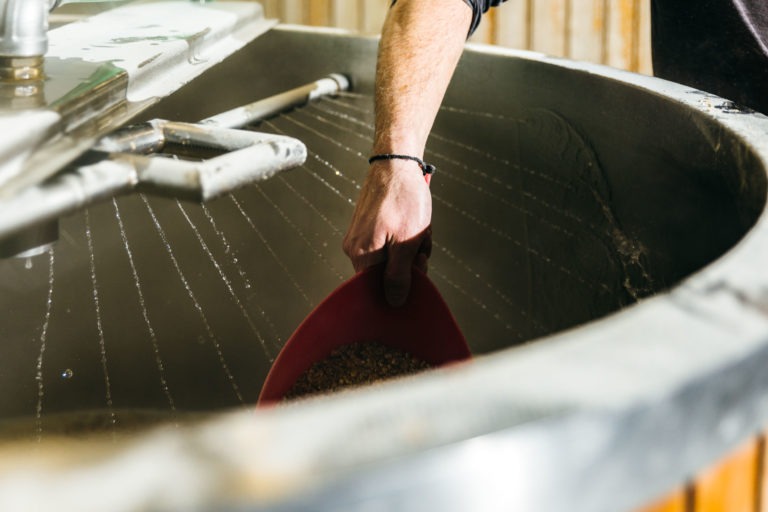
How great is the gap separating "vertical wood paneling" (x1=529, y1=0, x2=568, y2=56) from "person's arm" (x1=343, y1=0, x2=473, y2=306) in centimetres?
190

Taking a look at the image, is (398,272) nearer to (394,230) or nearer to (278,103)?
(394,230)

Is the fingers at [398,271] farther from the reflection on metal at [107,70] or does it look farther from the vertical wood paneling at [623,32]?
the vertical wood paneling at [623,32]

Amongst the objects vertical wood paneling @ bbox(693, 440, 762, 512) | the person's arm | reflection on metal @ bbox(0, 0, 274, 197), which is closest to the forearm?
the person's arm

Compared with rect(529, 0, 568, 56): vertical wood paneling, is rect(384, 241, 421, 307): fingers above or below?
below

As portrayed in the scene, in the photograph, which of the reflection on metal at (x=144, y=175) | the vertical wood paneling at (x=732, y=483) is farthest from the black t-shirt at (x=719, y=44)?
the vertical wood paneling at (x=732, y=483)

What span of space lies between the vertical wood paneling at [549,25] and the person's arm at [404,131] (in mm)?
1896

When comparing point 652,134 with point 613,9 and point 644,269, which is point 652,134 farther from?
point 613,9

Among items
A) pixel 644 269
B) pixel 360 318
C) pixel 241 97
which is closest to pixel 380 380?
pixel 360 318

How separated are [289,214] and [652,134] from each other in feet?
2.42

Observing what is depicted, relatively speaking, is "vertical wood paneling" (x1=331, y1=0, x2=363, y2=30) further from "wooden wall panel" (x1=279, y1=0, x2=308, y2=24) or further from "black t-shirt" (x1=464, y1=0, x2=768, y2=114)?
"black t-shirt" (x1=464, y1=0, x2=768, y2=114)

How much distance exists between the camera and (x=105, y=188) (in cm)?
65

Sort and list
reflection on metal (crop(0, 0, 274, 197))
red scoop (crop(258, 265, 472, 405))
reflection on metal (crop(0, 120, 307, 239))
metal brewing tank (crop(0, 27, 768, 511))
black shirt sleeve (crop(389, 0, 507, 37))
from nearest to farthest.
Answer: metal brewing tank (crop(0, 27, 768, 511)) < reflection on metal (crop(0, 120, 307, 239)) < reflection on metal (crop(0, 0, 274, 197)) < red scoop (crop(258, 265, 472, 405)) < black shirt sleeve (crop(389, 0, 507, 37))

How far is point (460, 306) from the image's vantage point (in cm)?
144

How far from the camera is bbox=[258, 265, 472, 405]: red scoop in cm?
96
